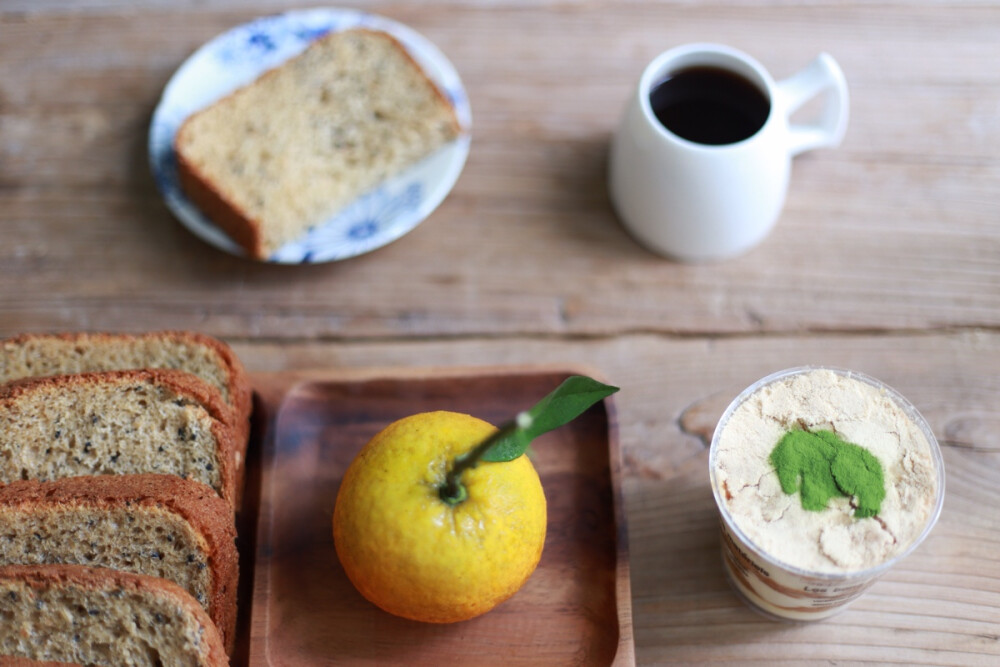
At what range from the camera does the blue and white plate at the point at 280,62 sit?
1.58 m

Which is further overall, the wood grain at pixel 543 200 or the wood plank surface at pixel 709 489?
the wood grain at pixel 543 200

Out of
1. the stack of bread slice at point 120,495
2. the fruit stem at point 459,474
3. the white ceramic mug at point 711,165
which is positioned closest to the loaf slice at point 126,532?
the stack of bread slice at point 120,495

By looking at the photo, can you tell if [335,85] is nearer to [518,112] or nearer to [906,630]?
[518,112]

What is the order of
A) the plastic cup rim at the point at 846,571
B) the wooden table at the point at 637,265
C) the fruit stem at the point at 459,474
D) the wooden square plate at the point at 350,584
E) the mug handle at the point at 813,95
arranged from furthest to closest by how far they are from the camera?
1. the mug handle at the point at 813,95
2. the wooden table at the point at 637,265
3. the wooden square plate at the point at 350,584
4. the plastic cup rim at the point at 846,571
5. the fruit stem at the point at 459,474

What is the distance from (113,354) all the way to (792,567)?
3.35 feet

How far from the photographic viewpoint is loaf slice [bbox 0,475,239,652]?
119cm

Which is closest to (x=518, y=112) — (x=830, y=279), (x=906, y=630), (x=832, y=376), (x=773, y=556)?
(x=830, y=279)

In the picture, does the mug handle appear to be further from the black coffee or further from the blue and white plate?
the blue and white plate

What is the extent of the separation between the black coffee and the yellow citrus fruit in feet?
2.06

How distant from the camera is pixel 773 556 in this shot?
112 cm

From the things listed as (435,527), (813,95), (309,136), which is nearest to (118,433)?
(435,527)

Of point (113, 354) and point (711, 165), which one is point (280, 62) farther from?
point (711, 165)

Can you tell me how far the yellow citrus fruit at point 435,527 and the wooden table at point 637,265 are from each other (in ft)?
0.98

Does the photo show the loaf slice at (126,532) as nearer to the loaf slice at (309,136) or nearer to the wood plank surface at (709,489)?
Result: the wood plank surface at (709,489)
